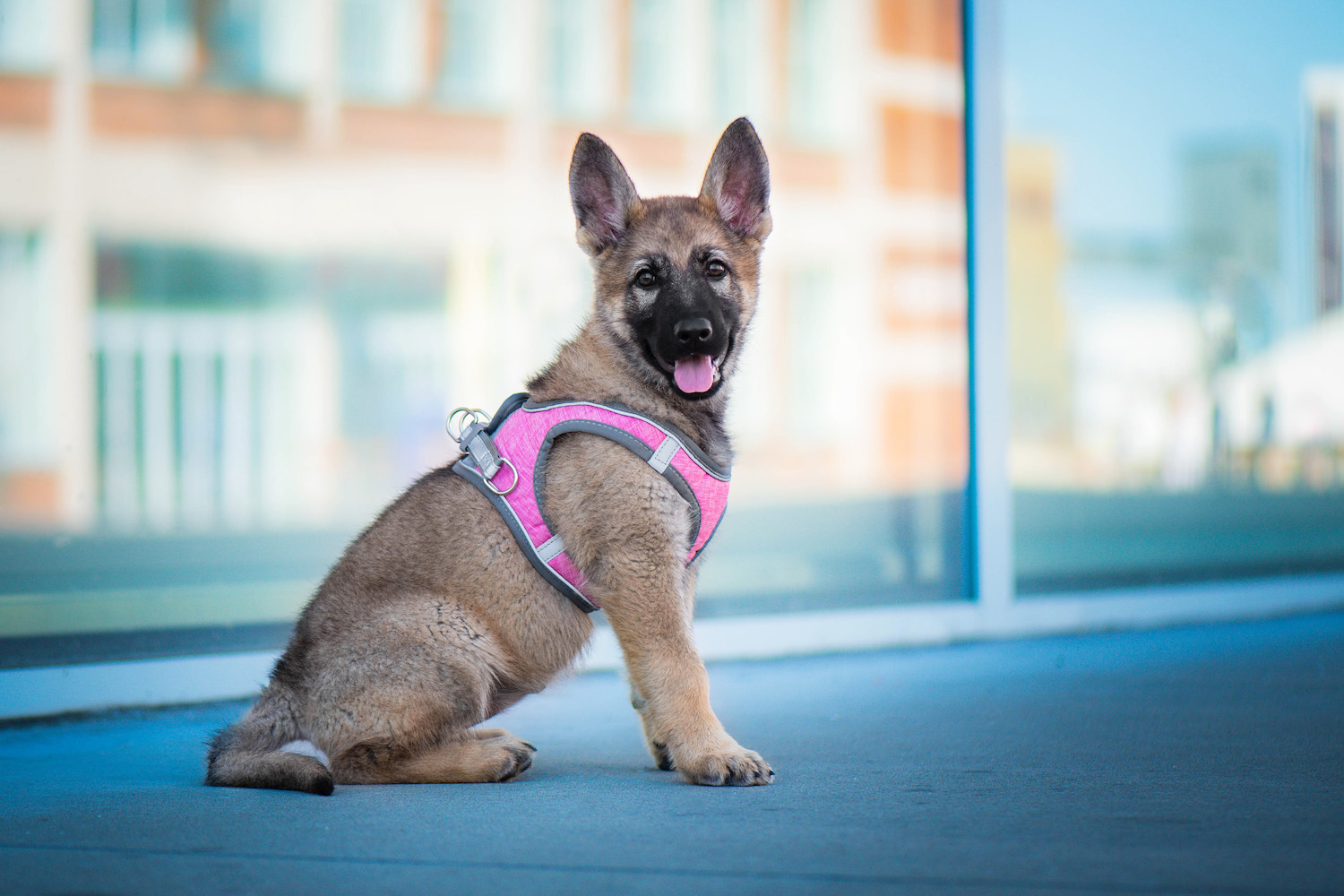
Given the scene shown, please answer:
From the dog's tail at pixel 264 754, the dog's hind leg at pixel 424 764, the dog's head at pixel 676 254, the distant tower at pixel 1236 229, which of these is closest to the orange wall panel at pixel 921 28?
the distant tower at pixel 1236 229

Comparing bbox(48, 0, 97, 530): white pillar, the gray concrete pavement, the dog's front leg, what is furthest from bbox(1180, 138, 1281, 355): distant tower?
bbox(48, 0, 97, 530): white pillar

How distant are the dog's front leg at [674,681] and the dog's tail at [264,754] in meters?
0.96

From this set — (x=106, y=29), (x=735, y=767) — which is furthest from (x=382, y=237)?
(x=735, y=767)

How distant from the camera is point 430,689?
3.67 metres

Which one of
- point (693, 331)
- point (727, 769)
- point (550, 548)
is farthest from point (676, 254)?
point (727, 769)

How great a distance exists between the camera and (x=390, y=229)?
6777 mm

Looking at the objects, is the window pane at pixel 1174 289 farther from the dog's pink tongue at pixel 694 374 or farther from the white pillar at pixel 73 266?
the white pillar at pixel 73 266

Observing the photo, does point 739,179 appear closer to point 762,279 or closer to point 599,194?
point 599,194

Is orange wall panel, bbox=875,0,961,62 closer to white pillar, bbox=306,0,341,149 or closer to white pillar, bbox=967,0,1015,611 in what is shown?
white pillar, bbox=967,0,1015,611

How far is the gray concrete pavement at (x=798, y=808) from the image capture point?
2.74m

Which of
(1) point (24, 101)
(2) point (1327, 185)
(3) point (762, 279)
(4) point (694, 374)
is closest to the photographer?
(4) point (694, 374)

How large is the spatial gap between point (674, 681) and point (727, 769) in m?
0.30

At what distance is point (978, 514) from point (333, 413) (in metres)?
3.72

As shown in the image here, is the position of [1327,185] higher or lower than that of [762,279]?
higher
